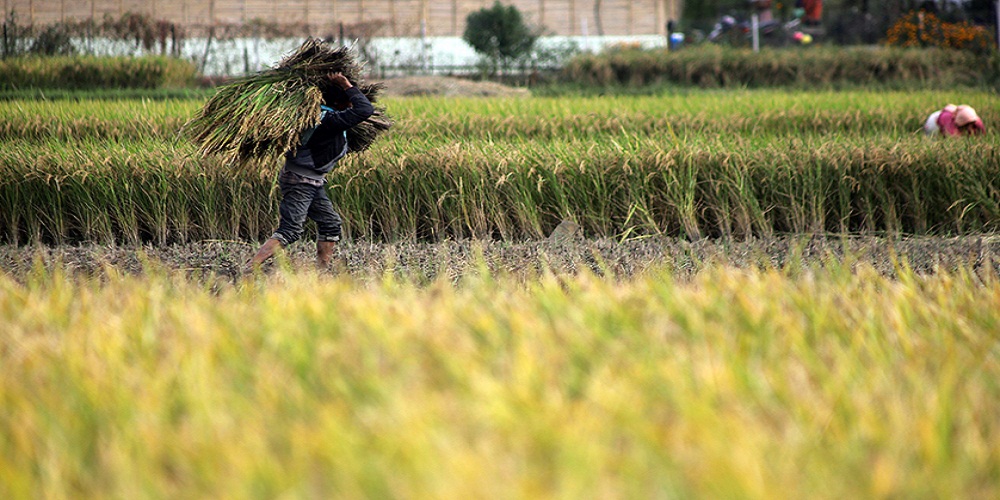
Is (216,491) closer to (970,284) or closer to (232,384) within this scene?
(232,384)

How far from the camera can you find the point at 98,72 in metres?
15.0

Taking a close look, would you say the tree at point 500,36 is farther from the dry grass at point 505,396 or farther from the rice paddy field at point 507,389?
the dry grass at point 505,396

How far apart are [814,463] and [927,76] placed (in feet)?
55.9

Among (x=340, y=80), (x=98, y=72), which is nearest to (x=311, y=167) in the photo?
(x=340, y=80)

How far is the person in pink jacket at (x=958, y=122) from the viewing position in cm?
790

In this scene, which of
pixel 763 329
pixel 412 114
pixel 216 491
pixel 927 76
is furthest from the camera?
pixel 927 76

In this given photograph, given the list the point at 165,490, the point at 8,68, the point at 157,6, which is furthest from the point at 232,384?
the point at 157,6

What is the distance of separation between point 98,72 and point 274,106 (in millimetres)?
11173

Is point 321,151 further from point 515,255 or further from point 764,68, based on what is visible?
point 764,68

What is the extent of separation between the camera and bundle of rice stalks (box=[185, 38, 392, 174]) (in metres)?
4.94

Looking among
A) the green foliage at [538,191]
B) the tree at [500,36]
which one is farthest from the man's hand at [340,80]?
the tree at [500,36]

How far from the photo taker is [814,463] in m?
1.55

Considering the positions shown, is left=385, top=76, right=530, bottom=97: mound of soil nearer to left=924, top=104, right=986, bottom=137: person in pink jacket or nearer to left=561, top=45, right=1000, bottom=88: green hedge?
left=561, top=45, right=1000, bottom=88: green hedge

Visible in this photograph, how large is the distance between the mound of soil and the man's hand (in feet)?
30.9
